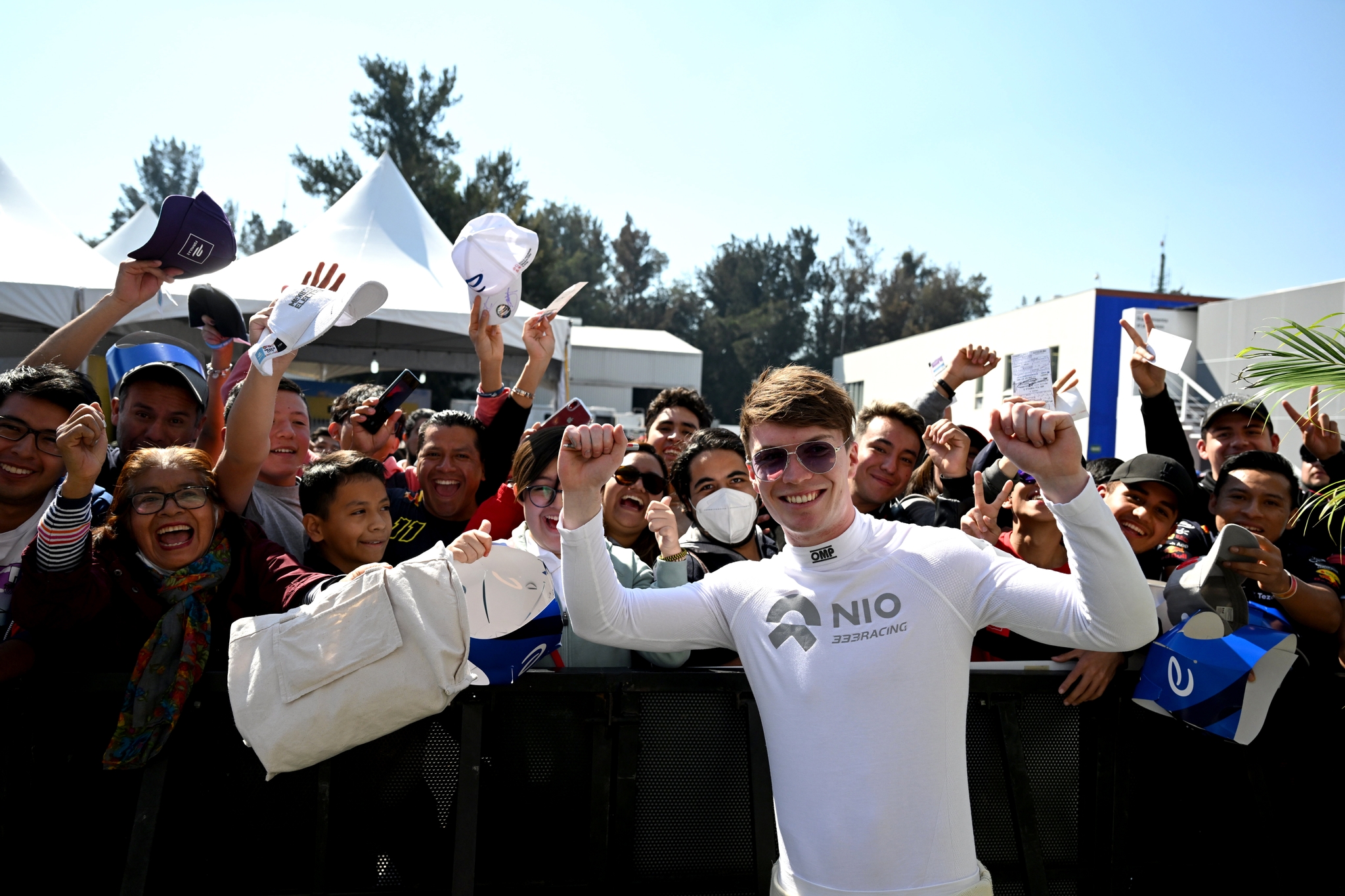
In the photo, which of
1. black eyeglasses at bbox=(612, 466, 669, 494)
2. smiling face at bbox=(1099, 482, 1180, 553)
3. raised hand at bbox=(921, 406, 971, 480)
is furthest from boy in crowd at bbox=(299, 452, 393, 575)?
smiling face at bbox=(1099, 482, 1180, 553)

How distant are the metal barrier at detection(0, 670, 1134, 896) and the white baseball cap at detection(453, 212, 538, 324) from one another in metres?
2.27

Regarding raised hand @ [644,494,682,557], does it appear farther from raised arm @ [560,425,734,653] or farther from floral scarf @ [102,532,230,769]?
floral scarf @ [102,532,230,769]

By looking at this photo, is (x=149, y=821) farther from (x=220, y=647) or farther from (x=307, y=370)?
(x=307, y=370)

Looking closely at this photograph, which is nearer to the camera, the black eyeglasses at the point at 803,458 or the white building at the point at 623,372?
the black eyeglasses at the point at 803,458

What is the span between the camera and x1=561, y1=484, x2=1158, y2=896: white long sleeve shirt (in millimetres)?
1824

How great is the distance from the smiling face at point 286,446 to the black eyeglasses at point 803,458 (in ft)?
6.60

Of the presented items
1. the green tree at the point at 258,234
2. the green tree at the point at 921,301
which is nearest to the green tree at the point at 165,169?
the green tree at the point at 258,234

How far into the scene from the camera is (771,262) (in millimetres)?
73500

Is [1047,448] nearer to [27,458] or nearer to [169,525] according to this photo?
[169,525]

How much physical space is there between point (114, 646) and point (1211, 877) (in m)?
3.12

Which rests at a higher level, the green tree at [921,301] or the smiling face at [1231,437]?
the green tree at [921,301]

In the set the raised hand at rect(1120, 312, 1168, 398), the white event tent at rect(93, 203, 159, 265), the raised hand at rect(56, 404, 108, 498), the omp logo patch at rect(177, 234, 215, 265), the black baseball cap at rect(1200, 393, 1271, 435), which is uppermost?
the white event tent at rect(93, 203, 159, 265)

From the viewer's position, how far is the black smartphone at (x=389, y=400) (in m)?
4.36

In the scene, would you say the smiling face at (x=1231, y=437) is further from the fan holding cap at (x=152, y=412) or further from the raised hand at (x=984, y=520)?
the fan holding cap at (x=152, y=412)
